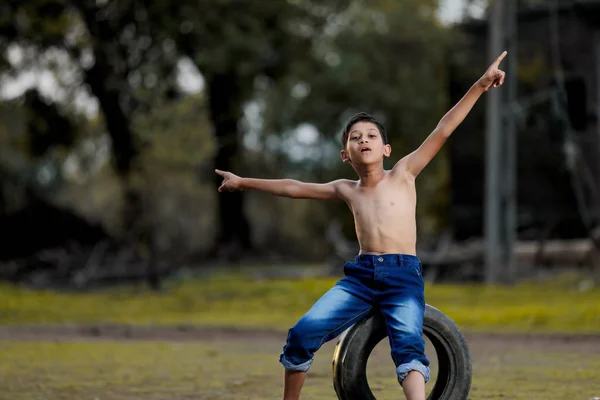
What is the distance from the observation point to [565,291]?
68.7 feet

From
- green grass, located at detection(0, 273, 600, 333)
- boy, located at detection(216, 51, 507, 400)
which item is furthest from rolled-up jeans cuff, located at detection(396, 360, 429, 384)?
green grass, located at detection(0, 273, 600, 333)

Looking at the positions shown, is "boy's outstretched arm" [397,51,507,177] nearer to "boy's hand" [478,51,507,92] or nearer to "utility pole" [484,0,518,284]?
"boy's hand" [478,51,507,92]

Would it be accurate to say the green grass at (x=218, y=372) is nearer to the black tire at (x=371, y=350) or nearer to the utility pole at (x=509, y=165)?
the black tire at (x=371, y=350)

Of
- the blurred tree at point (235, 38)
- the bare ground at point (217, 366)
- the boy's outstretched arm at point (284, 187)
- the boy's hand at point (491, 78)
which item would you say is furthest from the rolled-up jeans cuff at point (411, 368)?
the blurred tree at point (235, 38)

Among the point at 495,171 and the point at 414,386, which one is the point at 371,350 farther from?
the point at 495,171

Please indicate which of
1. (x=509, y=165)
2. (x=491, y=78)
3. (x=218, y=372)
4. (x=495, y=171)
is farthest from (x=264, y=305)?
(x=491, y=78)

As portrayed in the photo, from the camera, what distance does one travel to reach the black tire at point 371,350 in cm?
615

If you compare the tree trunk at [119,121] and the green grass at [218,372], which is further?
the tree trunk at [119,121]

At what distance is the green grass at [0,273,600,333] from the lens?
52.4 feet

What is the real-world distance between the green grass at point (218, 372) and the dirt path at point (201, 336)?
38cm

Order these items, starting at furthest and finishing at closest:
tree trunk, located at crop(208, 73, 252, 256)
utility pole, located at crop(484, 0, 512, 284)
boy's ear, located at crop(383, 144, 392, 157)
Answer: tree trunk, located at crop(208, 73, 252, 256), utility pole, located at crop(484, 0, 512, 284), boy's ear, located at crop(383, 144, 392, 157)

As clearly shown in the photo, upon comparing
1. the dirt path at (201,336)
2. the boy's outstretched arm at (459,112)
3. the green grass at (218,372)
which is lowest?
the green grass at (218,372)

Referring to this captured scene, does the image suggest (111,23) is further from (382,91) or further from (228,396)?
(382,91)

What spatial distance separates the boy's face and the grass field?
7.02 ft
